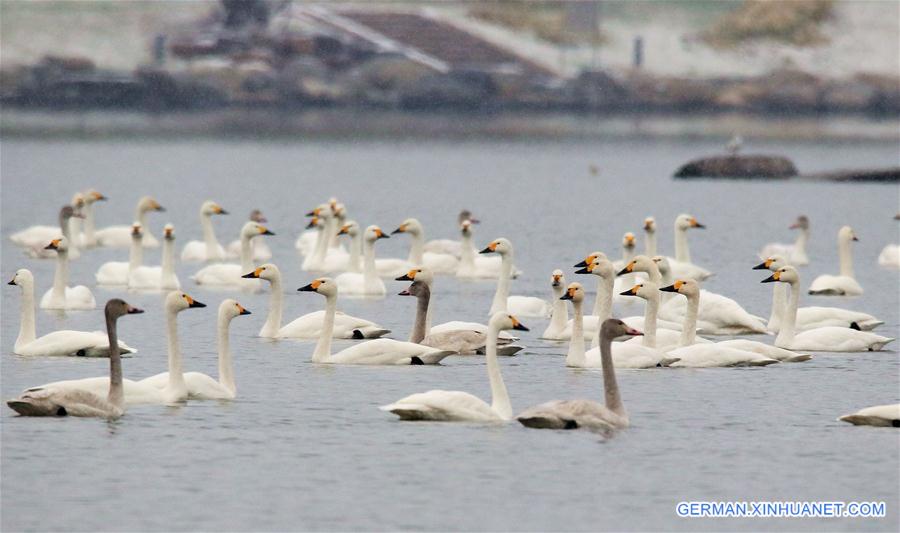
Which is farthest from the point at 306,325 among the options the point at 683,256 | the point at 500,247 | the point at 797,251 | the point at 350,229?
the point at 797,251

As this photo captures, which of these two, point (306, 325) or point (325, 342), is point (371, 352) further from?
point (306, 325)

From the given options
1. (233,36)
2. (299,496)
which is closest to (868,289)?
(299,496)

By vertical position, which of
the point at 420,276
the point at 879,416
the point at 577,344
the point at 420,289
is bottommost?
the point at 879,416

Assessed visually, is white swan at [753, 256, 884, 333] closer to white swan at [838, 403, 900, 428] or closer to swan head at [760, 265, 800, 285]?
swan head at [760, 265, 800, 285]

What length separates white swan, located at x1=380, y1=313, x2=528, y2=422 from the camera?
1786 centimetres

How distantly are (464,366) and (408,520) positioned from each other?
7.03 meters

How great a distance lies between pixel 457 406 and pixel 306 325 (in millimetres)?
6125

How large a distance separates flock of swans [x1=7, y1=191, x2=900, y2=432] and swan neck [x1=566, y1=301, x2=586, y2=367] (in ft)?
0.05

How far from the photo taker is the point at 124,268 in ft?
99.8

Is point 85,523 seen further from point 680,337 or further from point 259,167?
point 259,167

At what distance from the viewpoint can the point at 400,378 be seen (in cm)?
2073

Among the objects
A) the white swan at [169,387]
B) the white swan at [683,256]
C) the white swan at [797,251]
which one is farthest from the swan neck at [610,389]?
the white swan at [797,251]

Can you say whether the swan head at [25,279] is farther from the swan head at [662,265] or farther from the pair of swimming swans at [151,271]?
the swan head at [662,265]

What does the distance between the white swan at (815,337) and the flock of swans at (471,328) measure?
19mm
